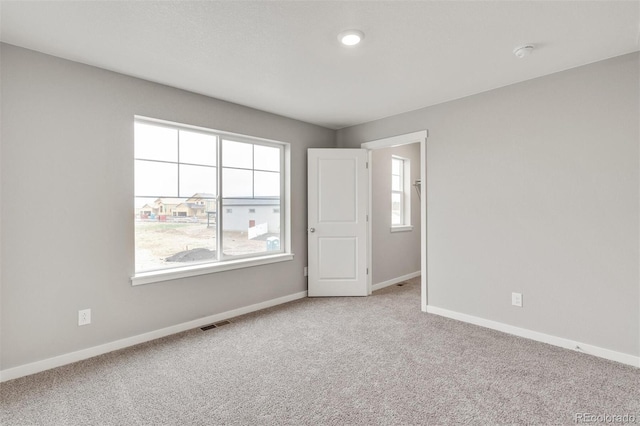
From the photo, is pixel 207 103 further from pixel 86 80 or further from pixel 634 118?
pixel 634 118

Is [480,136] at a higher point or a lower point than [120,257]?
higher

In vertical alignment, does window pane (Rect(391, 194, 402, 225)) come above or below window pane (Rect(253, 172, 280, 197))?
below

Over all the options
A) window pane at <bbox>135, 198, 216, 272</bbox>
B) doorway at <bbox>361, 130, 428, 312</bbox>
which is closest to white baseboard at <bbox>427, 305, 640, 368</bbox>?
doorway at <bbox>361, 130, 428, 312</bbox>

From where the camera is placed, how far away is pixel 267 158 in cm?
409

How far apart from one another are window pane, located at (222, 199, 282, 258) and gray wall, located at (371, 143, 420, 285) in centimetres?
144

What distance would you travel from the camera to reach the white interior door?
14.2 ft

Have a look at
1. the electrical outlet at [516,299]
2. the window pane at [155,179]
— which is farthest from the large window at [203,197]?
the electrical outlet at [516,299]

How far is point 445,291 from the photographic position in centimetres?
359

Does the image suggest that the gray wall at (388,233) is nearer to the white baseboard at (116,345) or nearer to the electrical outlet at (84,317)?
the white baseboard at (116,345)

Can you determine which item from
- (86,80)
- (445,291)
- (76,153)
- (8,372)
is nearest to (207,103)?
(86,80)

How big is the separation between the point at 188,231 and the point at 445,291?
2832 mm

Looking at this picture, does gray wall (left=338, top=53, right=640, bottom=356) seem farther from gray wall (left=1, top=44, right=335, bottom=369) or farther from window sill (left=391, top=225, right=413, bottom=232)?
gray wall (left=1, top=44, right=335, bottom=369)

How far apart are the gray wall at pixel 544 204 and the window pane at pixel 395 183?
1533mm

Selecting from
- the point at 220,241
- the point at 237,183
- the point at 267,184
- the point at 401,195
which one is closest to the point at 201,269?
the point at 220,241
